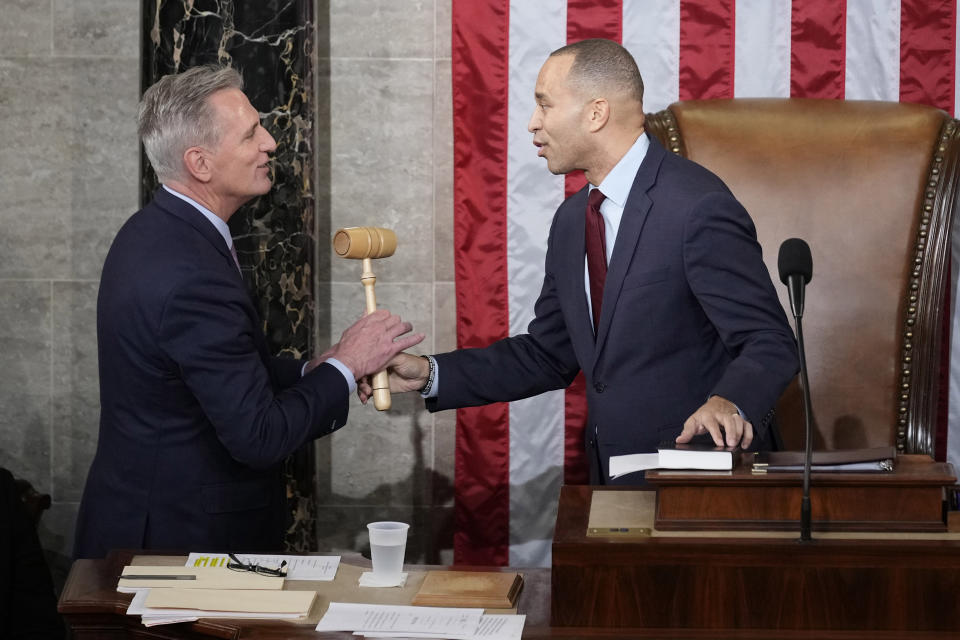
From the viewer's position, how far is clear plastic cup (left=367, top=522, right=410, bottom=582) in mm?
2156

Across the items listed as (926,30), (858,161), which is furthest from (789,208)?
(926,30)

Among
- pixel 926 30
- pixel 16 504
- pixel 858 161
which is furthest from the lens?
pixel 926 30

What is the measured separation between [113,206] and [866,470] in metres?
2.99

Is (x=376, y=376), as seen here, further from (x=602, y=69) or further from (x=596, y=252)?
(x=602, y=69)

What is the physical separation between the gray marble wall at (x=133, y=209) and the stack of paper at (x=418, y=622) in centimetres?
229

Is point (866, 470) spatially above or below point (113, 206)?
below

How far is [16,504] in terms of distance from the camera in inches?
128

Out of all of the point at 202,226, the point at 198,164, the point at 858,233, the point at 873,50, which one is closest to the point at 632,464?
the point at 202,226

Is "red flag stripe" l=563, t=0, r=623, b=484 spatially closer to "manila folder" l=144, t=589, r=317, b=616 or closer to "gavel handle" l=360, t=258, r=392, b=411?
"gavel handle" l=360, t=258, r=392, b=411

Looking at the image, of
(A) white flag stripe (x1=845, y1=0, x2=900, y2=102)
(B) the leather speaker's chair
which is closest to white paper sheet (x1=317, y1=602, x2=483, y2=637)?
(B) the leather speaker's chair

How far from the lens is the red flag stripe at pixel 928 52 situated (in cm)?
394

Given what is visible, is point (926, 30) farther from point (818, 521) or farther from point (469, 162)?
point (818, 521)

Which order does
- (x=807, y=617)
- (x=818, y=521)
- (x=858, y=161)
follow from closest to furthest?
(x=807, y=617) → (x=818, y=521) → (x=858, y=161)

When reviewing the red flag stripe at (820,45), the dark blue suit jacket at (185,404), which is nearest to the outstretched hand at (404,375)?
the dark blue suit jacket at (185,404)
